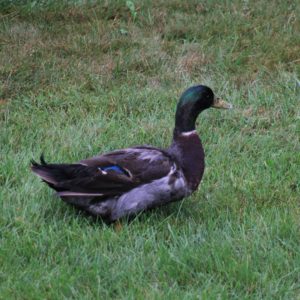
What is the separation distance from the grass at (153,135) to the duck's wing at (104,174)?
0.22 metres

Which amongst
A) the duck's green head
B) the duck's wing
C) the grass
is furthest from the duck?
the duck's green head

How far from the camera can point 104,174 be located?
4.86 m

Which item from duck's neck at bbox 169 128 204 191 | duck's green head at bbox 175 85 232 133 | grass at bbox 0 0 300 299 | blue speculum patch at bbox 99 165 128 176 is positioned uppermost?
duck's green head at bbox 175 85 232 133

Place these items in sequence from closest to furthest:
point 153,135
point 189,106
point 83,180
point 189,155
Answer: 1. point 83,180
2. point 189,155
3. point 189,106
4. point 153,135

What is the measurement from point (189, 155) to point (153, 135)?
1250 mm

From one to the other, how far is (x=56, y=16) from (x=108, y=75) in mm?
1501

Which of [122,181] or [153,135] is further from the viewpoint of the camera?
[153,135]

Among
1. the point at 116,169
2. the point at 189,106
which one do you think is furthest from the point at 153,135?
the point at 116,169

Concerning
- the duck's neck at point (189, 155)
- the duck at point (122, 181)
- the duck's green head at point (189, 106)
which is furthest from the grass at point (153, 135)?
the duck's green head at point (189, 106)

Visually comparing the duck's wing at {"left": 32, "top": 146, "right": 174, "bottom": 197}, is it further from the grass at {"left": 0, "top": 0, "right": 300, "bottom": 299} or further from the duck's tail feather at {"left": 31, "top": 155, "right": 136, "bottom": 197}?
the grass at {"left": 0, "top": 0, "right": 300, "bottom": 299}

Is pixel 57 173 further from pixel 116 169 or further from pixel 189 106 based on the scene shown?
pixel 189 106

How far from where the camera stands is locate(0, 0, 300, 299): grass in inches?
167

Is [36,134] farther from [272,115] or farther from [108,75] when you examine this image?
[272,115]

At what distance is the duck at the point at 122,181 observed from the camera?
4.84m
